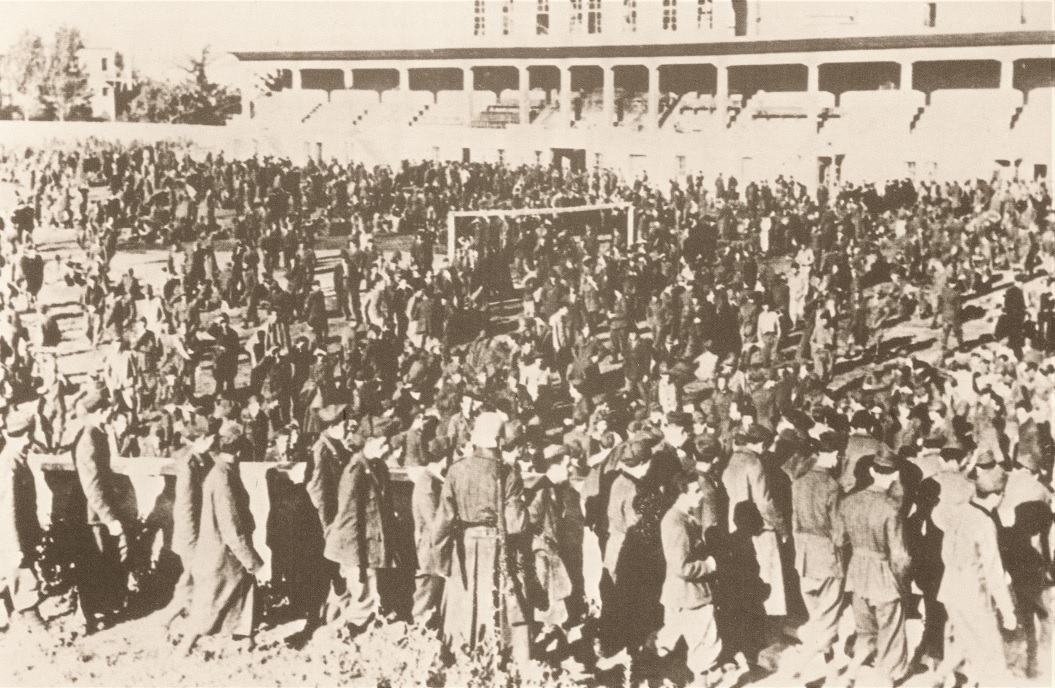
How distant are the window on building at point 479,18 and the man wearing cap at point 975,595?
3480 cm

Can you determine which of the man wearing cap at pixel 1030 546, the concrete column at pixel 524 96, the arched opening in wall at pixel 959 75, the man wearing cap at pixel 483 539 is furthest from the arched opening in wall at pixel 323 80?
the man wearing cap at pixel 1030 546

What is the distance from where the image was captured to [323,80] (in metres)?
42.1

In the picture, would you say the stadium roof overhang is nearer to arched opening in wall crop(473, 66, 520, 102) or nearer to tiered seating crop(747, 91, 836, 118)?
tiered seating crop(747, 91, 836, 118)

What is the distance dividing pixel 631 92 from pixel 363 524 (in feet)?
112

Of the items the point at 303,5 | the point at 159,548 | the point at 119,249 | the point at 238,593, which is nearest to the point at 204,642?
the point at 238,593

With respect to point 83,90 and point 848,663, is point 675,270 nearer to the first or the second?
point 848,663

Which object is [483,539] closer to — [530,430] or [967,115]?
[530,430]

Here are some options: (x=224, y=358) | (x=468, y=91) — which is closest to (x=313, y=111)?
(x=468, y=91)

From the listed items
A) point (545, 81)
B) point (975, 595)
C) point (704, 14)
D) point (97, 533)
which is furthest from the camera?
point (545, 81)

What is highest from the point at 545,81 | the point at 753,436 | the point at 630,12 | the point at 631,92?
the point at 630,12

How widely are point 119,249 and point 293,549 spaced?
16.0 m

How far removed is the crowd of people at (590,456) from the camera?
5.98 meters

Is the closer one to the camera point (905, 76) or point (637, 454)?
point (637, 454)

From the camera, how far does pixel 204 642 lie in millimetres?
6430
